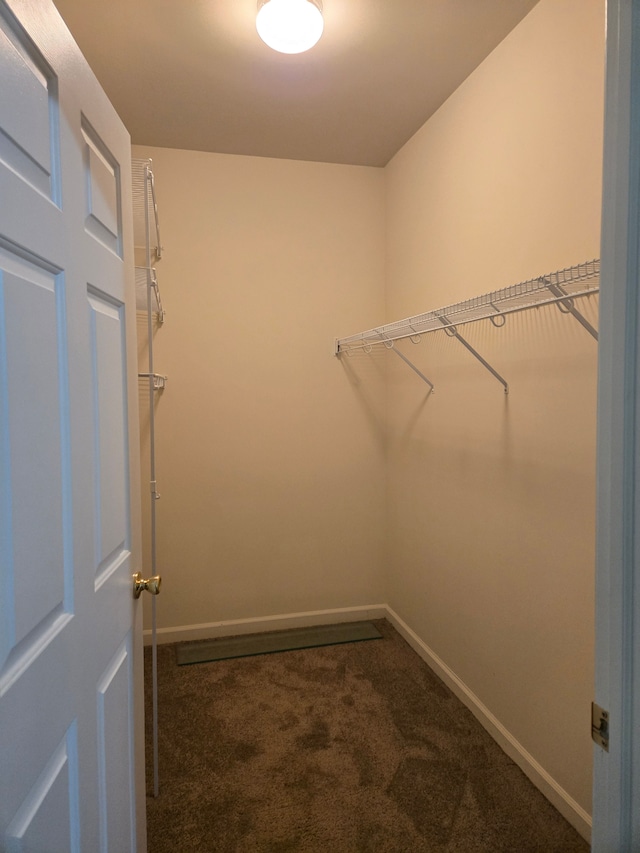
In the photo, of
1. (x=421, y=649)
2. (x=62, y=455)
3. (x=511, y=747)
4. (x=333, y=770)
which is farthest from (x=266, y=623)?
(x=62, y=455)

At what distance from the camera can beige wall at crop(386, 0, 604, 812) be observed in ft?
5.36

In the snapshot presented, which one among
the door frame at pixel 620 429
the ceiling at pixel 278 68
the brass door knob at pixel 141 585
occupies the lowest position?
the brass door knob at pixel 141 585

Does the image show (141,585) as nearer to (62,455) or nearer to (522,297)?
(62,455)

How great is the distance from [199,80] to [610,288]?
2.12 meters

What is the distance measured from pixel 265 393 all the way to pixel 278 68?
154cm

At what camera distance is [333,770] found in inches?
75.8

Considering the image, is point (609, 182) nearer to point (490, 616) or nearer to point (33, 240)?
point (33, 240)

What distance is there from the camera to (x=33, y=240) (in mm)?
740

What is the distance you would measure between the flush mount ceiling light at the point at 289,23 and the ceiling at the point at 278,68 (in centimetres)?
12

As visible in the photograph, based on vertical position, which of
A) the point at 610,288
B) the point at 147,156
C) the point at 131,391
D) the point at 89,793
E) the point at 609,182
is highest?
the point at 147,156

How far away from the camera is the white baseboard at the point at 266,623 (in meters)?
2.92

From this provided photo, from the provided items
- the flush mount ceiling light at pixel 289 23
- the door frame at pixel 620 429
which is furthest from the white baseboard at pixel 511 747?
the flush mount ceiling light at pixel 289 23

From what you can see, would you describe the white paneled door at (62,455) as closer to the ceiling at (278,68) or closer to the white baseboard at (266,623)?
the ceiling at (278,68)

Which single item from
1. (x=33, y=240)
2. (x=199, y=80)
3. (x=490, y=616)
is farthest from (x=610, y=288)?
(x=199, y=80)
